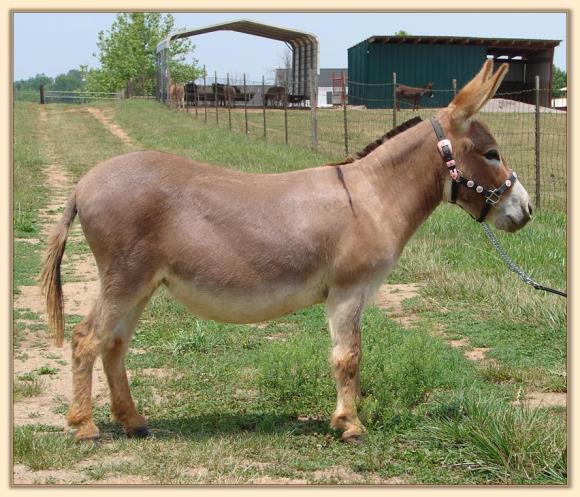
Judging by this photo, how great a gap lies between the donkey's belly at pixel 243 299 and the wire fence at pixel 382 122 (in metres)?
7.76

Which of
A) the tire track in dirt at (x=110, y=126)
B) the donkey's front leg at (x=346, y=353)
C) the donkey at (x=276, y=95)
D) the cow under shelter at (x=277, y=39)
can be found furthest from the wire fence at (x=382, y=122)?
the donkey's front leg at (x=346, y=353)

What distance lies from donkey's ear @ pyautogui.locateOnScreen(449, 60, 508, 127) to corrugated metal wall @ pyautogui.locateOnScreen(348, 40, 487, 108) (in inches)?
1268

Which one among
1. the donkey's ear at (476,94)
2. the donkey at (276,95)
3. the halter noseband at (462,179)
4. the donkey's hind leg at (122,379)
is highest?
the donkey at (276,95)

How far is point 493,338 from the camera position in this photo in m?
6.68

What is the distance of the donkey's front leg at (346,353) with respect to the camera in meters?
4.75

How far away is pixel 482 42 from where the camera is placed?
38062 millimetres

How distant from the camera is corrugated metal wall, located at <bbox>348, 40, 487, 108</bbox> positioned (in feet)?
122

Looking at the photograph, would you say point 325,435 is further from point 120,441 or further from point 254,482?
point 120,441

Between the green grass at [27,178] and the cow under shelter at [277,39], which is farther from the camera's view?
the cow under shelter at [277,39]

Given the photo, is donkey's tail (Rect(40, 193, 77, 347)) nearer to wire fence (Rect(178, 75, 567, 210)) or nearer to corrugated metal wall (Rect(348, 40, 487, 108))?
wire fence (Rect(178, 75, 567, 210))

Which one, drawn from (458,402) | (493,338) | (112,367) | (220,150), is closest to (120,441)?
(112,367)

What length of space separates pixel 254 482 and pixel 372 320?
3.20 metres

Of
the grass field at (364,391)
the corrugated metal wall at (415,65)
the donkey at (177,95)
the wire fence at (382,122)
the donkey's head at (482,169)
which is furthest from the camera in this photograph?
the corrugated metal wall at (415,65)

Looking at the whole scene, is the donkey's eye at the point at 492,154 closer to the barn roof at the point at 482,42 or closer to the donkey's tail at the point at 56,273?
the donkey's tail at the point at 56,273
